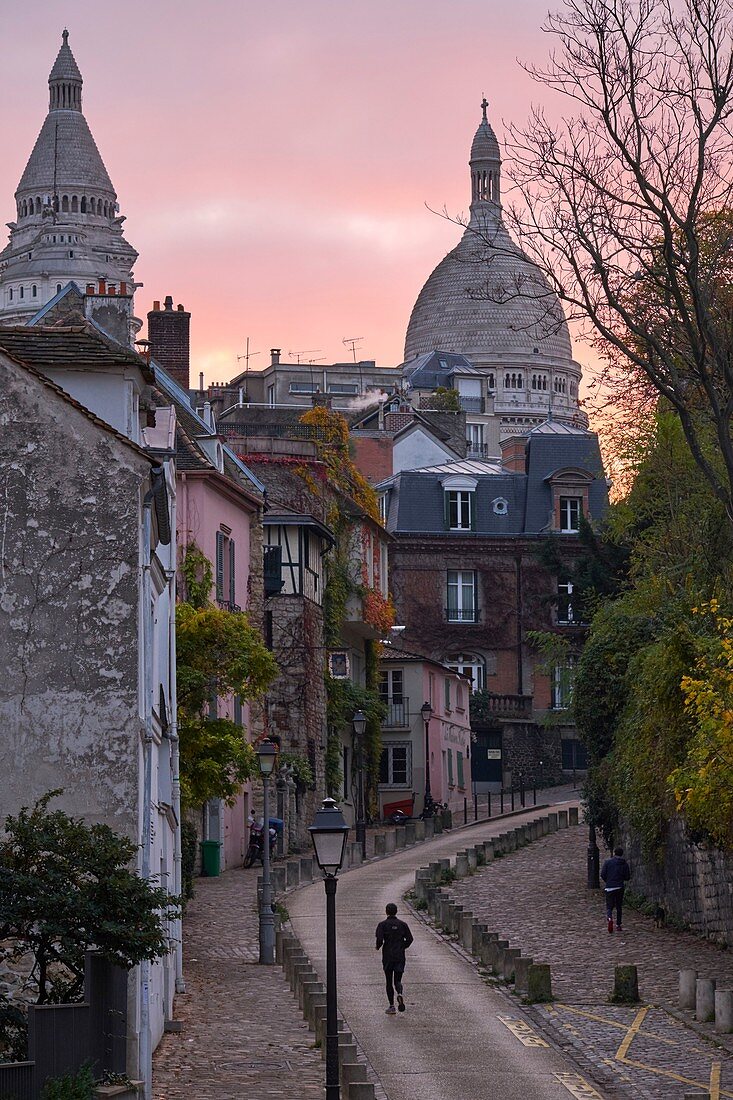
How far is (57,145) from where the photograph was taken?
18625 centimetres

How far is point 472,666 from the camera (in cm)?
8412

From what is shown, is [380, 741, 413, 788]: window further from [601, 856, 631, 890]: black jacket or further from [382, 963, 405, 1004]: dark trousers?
[382, 963, 405, 1004]: dark trousers

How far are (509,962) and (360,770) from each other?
2869 cm

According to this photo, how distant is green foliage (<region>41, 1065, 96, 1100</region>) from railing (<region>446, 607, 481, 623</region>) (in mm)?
66458

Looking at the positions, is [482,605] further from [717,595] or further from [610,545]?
[717,595]

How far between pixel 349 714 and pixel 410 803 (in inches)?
375

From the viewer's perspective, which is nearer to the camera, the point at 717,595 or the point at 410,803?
the point at 717,595

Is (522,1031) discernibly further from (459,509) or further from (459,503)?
(459,503)

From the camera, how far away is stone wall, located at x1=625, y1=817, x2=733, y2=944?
31203 mm

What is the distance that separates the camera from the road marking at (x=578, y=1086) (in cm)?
2045

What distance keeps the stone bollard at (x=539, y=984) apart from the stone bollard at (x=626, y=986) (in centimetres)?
86

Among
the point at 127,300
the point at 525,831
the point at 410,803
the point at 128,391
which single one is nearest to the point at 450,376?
the point at 410,803

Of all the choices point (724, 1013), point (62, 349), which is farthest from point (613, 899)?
point (62, 349)

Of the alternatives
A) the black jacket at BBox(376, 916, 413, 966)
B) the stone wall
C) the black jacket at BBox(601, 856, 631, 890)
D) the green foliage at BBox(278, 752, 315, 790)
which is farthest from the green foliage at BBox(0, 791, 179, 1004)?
the green foliage at BBox(278, 752, 315, 790)
